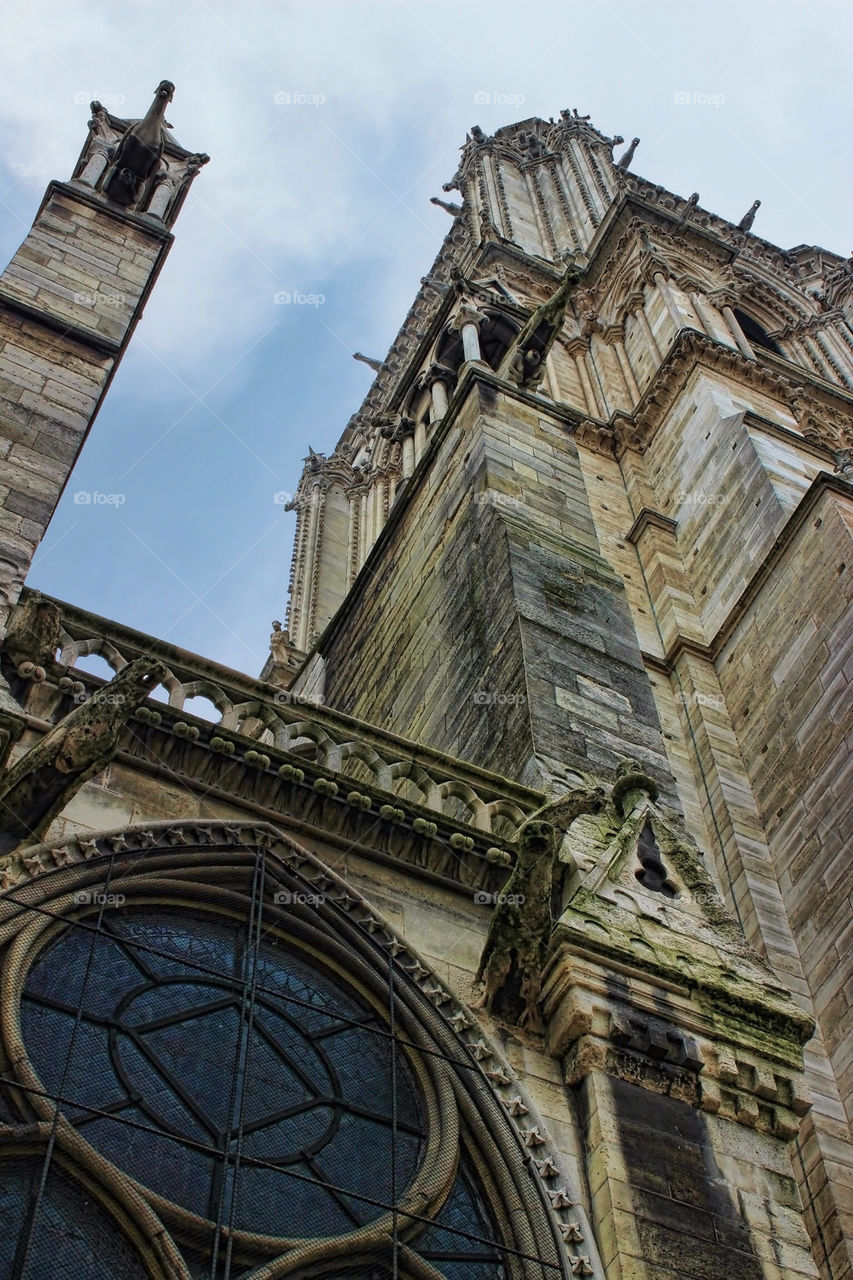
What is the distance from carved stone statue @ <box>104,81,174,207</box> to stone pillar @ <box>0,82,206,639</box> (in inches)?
6.3

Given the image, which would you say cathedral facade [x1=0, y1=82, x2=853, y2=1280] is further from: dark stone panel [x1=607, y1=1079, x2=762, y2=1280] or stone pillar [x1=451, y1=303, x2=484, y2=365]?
stone pillar [x1=451, y1=303, x2=484, y2=365]

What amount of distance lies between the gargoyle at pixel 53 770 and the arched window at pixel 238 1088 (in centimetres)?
27

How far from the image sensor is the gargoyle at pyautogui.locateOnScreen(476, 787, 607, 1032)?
6469 millimetres

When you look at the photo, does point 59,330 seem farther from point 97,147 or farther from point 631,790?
point 631,790

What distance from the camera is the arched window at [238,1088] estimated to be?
497cm

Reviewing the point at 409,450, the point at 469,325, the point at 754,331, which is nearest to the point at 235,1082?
the point at 469,325

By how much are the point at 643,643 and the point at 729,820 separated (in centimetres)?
298

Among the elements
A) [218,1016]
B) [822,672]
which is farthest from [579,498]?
[218,1016]

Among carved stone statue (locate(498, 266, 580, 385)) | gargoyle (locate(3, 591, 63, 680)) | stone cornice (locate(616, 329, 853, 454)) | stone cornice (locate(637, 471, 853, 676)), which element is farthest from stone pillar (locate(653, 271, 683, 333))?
gargoyle (locate(3, 591, 63, 680))

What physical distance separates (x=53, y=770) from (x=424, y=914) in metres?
2.01

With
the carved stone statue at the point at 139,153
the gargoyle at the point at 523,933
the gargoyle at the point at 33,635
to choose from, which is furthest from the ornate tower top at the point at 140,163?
the gargoyle at the point at 523,933

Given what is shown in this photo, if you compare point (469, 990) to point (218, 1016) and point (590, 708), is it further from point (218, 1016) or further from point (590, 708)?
point (590, 708)

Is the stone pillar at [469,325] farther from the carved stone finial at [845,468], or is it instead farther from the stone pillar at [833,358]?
the stone pillar at [833,358]

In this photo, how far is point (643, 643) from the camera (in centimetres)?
1405
